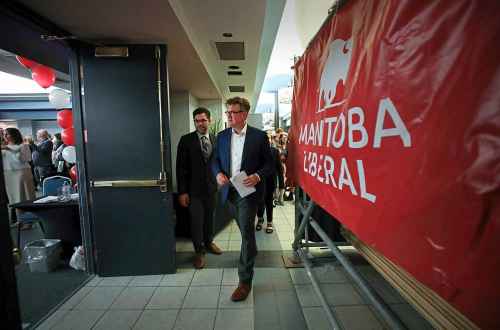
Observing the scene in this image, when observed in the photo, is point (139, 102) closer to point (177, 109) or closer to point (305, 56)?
point (305, 56)

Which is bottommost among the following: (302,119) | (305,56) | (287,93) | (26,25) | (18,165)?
(18,165)

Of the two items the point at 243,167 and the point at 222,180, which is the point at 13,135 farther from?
the point at 243,167

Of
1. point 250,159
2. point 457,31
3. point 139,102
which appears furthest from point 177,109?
point 457,31

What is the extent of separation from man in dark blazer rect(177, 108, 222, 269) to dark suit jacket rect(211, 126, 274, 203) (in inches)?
20.7

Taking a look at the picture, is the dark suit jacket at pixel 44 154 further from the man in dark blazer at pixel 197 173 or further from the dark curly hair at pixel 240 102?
the dark curly hair at pixel 240 102

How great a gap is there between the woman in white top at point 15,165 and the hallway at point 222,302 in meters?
2.74

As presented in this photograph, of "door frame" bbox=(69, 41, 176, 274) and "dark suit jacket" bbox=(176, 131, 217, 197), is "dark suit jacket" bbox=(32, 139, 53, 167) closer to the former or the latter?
"door frame" bbox=(69, 41, 176, 274)

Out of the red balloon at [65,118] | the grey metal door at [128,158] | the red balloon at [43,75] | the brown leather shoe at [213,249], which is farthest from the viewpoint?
the red balloon at [65,118]

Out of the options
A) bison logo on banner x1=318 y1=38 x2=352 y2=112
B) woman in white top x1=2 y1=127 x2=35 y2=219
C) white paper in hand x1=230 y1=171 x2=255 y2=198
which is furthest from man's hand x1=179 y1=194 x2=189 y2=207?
woman in white top x1=2 y1=127 x2=35 y2=219

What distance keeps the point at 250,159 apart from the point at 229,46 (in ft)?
5.84

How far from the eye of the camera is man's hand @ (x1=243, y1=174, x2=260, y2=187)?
1915mm

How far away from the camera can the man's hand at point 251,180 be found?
1915 millimetres

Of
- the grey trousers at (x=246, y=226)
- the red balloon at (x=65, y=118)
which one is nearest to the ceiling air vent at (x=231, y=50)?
the grey trousers at (x=246, y=226)

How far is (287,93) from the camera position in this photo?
9.76 meters
